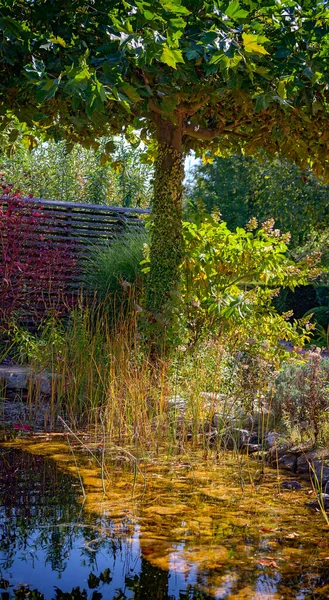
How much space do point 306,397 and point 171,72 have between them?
2454mm

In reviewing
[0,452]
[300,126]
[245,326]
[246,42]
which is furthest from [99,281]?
[246,42]

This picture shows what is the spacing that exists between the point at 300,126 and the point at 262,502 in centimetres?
332

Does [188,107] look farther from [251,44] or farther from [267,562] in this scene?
[267,562]

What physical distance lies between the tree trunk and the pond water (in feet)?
6.61

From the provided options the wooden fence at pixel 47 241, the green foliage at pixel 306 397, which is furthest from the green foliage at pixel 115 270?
the green foliage at pixel 306 397

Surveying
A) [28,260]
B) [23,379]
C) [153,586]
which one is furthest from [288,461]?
[28,260]

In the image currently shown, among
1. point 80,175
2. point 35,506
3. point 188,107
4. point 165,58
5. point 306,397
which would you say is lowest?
point 35,506

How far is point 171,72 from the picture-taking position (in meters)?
5.09

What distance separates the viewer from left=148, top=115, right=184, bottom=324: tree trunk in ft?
19.9

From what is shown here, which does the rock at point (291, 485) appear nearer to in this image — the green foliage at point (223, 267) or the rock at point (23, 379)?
the green foliage at point (223, 267)

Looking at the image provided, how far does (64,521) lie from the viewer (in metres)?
3.13

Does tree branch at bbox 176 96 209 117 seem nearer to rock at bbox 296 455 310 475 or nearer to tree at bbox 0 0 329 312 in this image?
tree at bbox 0 0 329 312

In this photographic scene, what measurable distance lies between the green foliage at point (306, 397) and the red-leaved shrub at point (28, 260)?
2666 millimetres

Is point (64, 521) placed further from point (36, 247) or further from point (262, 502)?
point (36, 247)
